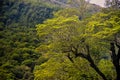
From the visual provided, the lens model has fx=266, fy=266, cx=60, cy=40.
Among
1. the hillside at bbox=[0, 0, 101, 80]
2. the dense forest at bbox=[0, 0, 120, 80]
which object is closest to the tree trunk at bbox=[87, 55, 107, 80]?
the dense forest at bbox=[0, 0, 120, 80]

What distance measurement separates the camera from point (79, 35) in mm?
18000

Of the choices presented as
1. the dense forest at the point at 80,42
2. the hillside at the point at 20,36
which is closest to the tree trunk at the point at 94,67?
the dense forest at the point at 80,42

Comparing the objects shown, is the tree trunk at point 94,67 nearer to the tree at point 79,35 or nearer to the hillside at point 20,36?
the tree at point 79,35

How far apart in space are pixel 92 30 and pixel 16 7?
107 m

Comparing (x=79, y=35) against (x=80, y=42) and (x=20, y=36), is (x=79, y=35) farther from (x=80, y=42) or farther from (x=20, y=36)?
(x=20, y=36)

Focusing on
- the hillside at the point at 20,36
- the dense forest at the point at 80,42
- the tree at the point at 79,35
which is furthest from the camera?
the hillside at the point at 20,36

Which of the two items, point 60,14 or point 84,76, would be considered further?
point 60,14

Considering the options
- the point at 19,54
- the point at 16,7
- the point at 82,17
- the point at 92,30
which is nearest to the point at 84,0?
the point at 82,17

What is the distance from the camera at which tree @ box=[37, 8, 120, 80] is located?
17.4 m

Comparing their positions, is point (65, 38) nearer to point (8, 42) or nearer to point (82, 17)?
point (82, 17)

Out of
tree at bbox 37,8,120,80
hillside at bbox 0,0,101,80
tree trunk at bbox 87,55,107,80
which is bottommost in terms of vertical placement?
hillside at bbox 0,0,101,80

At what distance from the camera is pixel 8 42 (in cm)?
8125

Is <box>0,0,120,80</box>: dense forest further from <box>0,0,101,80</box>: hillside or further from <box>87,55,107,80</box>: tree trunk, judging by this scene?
<box>0,0,101,80</box>: hillside

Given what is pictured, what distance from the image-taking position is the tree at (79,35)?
17.4 metres
